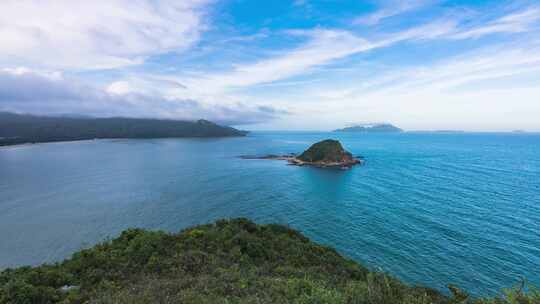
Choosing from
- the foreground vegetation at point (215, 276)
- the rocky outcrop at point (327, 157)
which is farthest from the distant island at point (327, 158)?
the foreground vegetation at point (215, 276)

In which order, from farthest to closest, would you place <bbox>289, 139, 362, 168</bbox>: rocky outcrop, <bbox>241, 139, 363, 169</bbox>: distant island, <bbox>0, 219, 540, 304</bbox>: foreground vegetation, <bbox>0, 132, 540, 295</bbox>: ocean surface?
<bbox>289, 139, 362, 168</bbox>: rocky outcrop, <bbox>241, 139, 363, 169</bbox>: distant island, <bbox>0, 132, 540, 295</bbox>: ocean surface, <bbox>0, 219, 540, 304</bbox>: foreground vegetation

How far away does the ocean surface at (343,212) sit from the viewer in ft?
87.1

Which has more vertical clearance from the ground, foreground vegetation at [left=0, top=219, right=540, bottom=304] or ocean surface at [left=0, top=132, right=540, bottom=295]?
foreground vegetation at [left=0, top=219, right=540, bottom=304]

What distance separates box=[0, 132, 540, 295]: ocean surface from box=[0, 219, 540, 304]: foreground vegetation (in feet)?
30.3

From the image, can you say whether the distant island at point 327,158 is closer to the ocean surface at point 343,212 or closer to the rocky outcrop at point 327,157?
the rocky outcrop at point 327,157

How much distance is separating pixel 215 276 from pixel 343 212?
1241 inches

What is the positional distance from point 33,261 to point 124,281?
24112 mm

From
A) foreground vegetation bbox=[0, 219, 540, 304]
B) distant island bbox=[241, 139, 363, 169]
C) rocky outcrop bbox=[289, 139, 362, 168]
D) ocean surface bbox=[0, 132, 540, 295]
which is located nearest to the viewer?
foreground vegetation bbox=[0, 219, 540, 304]

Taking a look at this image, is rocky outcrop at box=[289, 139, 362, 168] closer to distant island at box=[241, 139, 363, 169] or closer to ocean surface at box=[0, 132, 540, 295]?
distant island at box=[241, 139, 363, 169]

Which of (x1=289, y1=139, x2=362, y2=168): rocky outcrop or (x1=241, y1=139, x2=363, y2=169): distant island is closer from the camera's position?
(x1=241, y1=139, x2=363, y2=169): distant island

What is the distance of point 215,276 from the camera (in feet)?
47.9

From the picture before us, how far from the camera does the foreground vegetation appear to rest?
10.2 meters

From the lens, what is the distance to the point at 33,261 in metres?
27.9

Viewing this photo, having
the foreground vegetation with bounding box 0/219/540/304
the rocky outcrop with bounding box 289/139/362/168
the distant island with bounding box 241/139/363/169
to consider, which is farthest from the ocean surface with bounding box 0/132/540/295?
the rocky outcrop with bounding box 289/139/362/168
